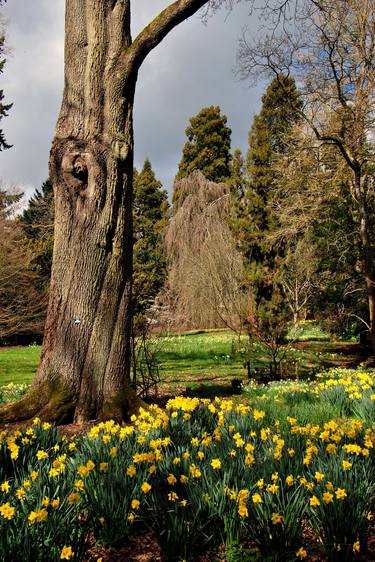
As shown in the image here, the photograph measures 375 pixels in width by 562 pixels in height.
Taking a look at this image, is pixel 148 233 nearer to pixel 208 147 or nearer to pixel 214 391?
pixel 208 147

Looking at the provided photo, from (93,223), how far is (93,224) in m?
0.01

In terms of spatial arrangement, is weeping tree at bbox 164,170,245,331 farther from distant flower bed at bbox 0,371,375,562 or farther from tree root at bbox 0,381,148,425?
distant flower bed at bbox 0,371,375,562

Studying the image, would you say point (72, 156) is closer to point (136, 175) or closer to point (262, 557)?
point (262, 557)

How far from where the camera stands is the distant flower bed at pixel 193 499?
1.85m

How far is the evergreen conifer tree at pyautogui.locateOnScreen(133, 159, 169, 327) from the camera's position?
22.9m

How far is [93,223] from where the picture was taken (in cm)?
471

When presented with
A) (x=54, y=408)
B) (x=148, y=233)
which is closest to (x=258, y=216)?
(x=54, y=408)

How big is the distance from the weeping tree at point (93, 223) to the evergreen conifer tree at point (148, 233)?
10945mm

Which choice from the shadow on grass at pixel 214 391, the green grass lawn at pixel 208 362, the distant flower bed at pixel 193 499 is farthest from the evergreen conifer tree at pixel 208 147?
the distant flower bed at pixel 193 499

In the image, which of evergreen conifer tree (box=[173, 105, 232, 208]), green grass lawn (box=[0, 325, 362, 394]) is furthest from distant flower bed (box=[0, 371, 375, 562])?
evergreen conifer tree (box=[173, 105, 232, 208])

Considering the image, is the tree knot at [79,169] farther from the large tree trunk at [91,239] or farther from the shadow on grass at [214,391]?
the shadow on grass at [214,391]

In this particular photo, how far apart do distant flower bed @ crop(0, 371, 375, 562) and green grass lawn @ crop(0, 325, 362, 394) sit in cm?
510

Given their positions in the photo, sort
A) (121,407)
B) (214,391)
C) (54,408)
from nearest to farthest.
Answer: (54,408)
(121,407)
(214,391)

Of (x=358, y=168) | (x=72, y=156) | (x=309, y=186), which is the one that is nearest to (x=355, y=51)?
(x=358, y=168)
